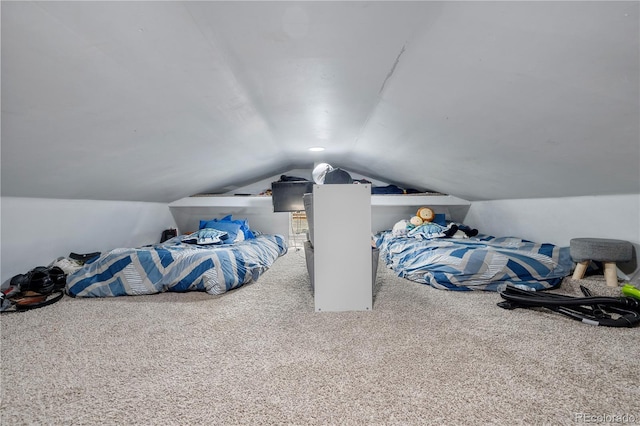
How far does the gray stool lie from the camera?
1.99 meters

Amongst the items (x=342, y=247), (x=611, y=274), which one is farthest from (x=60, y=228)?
(x=611, y=274)

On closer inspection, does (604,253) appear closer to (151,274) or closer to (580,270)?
(580,270)

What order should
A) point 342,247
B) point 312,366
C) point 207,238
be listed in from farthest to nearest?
1. point 207,238
2. point 342,247
3. point 312,366

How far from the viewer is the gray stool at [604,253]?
199 centimetres

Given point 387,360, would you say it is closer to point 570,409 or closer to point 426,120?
point 570,409

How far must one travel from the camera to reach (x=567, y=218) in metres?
2.61

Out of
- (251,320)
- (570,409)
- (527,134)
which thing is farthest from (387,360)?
(527,134)

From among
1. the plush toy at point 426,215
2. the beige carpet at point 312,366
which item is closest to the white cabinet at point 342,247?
the beige carpet at point 312,366

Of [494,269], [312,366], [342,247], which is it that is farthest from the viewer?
[494,269]

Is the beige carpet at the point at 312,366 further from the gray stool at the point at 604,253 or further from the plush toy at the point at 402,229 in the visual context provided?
the plush toy at the point at 402,229

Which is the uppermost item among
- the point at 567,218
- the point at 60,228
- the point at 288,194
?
the point at 288,194

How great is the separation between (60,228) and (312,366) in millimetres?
2709

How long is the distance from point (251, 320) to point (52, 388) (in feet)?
2.98

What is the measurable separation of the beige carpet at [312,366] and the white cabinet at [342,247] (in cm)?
11
